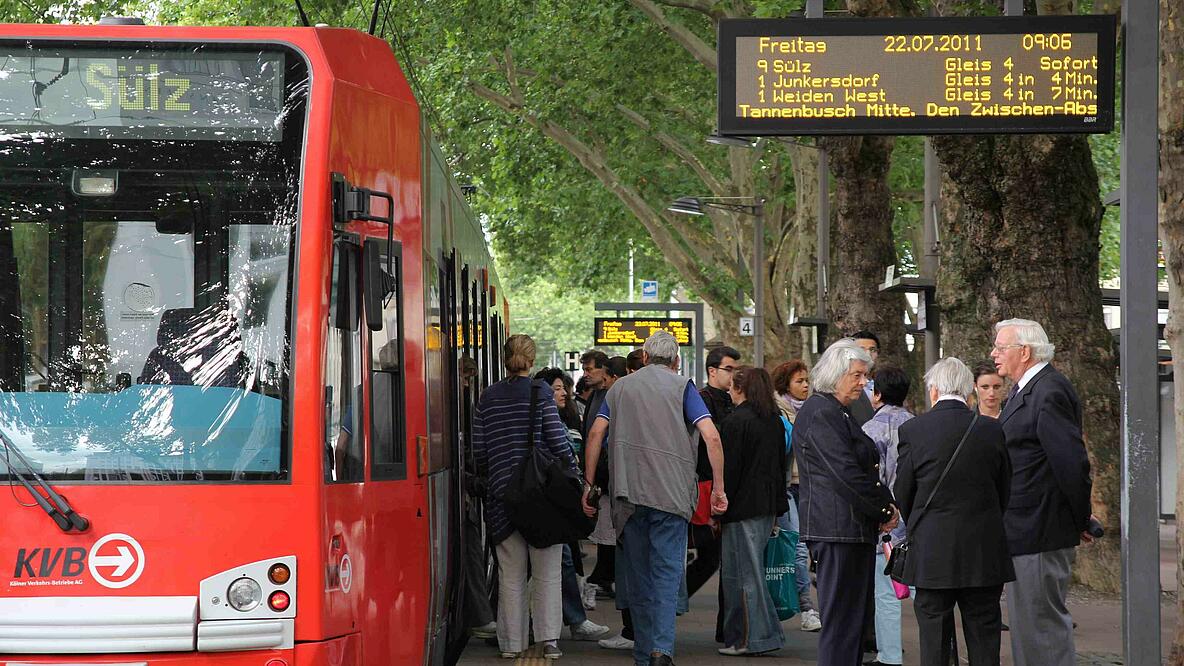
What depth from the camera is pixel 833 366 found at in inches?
317

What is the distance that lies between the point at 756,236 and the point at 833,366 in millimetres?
25775

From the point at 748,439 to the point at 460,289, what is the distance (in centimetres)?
200

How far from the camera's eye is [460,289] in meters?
10.4

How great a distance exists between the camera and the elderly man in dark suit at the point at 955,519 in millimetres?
7238

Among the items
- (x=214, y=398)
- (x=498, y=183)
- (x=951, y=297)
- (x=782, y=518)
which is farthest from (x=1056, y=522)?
(x=498, y=183)

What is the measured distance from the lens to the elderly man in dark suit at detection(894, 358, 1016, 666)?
7.24 m

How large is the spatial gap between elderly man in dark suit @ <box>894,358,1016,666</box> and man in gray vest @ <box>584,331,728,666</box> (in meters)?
2.03

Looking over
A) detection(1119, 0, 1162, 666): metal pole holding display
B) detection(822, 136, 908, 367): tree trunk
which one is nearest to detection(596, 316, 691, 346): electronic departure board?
detection(822, 136, 908, 367): tree trunk

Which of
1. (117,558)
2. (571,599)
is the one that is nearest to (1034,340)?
(571,599)

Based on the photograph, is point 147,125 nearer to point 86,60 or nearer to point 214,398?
point 86,60

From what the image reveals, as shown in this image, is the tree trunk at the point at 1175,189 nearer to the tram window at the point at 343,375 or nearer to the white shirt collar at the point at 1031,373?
the white shirt collar at the point at 1031,373

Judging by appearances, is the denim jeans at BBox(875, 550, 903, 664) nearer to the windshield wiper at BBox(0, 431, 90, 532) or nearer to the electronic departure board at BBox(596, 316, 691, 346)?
the windshield wiper at BBox(0, 431, 90, 532)

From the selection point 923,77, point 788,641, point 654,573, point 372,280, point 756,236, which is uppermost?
point 756,236

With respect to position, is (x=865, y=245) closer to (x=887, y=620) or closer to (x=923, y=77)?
(x=923, y=77)
